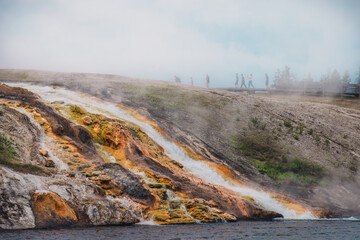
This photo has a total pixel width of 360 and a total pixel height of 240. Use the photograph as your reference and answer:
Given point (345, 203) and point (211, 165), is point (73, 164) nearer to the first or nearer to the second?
point (211, 165)

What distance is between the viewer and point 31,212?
1162 cm

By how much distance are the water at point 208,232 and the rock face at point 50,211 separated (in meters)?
0.54

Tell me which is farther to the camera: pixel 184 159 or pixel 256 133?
pixel 256 133

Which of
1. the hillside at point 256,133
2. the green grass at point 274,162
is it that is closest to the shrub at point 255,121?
the hillside at point 256,133

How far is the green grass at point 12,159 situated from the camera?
13.4 meters

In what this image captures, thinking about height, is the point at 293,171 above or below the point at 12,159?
below

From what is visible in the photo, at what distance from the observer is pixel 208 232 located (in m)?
12.5

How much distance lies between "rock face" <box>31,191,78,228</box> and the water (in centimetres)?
54

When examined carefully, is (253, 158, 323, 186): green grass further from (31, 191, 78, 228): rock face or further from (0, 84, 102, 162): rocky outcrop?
(31, 191, 78, 228): rock face

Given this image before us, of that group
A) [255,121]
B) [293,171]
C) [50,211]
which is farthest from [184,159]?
[255,121]

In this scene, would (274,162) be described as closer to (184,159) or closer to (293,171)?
(293,171)

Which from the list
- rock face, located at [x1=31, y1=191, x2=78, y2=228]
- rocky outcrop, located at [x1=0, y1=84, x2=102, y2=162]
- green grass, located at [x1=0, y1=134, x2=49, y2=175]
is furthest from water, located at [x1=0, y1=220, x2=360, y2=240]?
rocky outcrop, located at [x1=0, y1=84, x2=102, y2=162]

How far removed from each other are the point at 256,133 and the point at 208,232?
1809 cm

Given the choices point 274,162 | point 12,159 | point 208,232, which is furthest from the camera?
point 274,162
